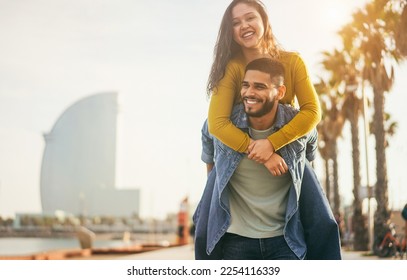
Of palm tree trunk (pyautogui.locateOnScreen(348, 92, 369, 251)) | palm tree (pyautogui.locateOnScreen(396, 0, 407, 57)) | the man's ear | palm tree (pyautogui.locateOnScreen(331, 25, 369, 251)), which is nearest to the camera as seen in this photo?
Answer: the man's ear

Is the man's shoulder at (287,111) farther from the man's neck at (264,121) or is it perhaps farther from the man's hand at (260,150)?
the man's hand at (260,150)

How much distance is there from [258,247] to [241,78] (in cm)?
58

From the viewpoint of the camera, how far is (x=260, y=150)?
2057 millimetres

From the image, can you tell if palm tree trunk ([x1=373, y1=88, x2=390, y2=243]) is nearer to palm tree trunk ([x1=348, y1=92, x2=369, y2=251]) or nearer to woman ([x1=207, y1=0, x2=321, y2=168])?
palm tree trunk ([x1=348, y1=92, x2=369, y2=251])

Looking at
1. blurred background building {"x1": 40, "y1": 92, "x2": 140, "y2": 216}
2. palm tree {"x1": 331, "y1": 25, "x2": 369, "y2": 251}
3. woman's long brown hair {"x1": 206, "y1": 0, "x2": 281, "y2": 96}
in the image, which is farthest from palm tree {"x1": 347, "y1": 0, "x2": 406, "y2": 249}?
blurred background building {"x1": 40, "y1": 92, "x2": 140, "y2": 216}

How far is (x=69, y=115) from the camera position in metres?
91.1

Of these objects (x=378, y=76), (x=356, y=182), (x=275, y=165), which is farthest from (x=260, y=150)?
(x=356, y=182)

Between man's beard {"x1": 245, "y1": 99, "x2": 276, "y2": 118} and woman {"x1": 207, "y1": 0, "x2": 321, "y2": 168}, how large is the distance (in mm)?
69

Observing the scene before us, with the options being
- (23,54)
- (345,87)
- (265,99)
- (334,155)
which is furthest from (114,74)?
(334,155)

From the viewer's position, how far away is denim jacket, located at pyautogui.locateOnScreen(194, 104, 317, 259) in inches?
81.6

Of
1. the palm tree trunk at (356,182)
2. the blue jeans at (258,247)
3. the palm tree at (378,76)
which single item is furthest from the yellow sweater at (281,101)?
the palm tree trunk at (356,182)

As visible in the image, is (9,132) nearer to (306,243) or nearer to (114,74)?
(114,74)

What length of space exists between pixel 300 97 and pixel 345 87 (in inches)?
549

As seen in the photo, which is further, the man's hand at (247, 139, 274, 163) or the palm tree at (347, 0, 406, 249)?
the palm tree at (347, 0, 406, 249)
